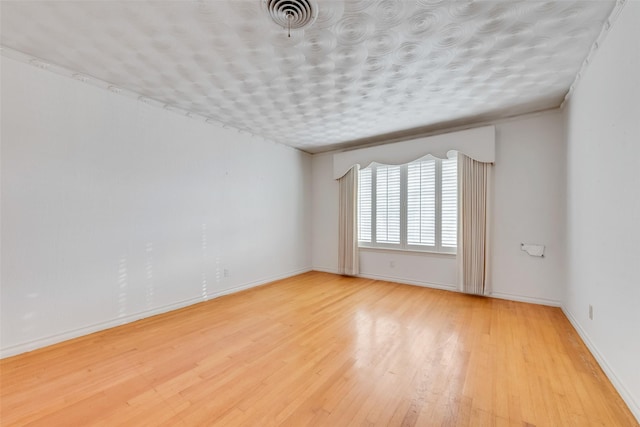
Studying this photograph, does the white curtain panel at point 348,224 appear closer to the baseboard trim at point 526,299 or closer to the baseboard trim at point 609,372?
the baseboard trim at point 526,299

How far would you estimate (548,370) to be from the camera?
2.11 m

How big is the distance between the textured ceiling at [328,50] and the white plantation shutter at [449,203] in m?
0.99

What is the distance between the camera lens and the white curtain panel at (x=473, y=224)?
3973mm

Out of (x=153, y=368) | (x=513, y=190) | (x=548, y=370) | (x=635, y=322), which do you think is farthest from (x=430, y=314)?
(x=153, y=368)

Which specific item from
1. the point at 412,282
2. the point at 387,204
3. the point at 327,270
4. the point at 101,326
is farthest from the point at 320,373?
the point at 327,270

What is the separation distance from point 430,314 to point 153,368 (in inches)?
119

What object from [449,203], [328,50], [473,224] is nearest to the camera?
[328,50]

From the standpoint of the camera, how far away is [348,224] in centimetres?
543

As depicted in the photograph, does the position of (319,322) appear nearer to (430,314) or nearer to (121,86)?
(430,314)

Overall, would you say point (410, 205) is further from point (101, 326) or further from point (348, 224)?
point (101, 326)

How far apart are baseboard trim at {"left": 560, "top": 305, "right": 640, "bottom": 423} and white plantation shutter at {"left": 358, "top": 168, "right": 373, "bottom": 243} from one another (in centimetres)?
317

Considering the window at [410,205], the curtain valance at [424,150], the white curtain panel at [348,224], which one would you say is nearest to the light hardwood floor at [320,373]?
the window at [410,205]

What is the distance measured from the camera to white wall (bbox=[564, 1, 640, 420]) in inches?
65.4

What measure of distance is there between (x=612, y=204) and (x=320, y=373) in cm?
260
